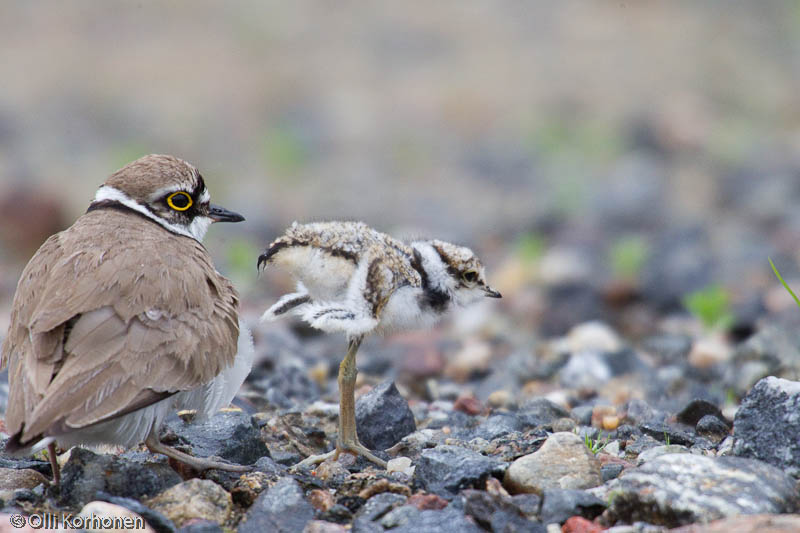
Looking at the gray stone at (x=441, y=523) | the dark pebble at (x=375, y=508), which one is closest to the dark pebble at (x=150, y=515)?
the dark pebble at (x=375, y=508)

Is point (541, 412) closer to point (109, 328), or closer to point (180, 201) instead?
point (180, 201)

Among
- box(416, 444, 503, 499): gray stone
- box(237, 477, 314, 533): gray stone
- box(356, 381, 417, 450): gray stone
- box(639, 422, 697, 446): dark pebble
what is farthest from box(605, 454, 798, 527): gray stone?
box(356, 381, 417, 450): gray stone

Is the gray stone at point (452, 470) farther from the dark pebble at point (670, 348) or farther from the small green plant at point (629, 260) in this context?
the small green plant at point (629, 260)

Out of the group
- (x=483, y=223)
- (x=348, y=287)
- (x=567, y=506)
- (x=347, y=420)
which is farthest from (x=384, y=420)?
(x=483, y=223)

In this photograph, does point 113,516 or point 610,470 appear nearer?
point 113,516

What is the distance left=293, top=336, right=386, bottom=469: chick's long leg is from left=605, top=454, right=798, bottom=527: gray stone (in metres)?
1.32

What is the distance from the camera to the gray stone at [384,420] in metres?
5.05

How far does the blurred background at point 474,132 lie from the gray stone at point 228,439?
3.26 meters

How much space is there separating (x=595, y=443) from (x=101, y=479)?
2.22 metres

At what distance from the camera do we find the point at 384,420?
16.6 ft

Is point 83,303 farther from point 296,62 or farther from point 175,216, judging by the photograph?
point 296,62

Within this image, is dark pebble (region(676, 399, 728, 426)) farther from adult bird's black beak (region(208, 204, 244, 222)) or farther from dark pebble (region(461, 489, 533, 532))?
adult bird's black beak (region(208, 204, 244, 222))

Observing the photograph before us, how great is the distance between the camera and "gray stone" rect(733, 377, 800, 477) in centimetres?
398

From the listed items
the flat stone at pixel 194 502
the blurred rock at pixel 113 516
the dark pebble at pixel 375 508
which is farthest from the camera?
the flat stone at pixel 194 502
